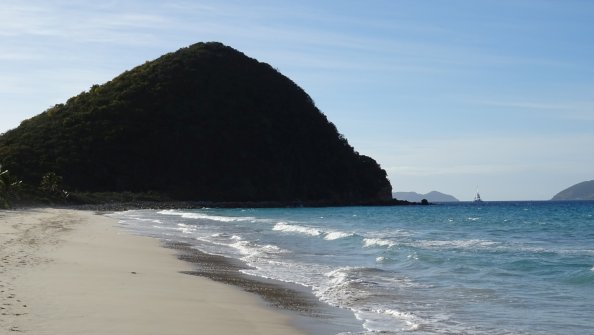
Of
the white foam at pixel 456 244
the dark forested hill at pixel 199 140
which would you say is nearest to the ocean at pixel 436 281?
the white foam at pixel 456 244

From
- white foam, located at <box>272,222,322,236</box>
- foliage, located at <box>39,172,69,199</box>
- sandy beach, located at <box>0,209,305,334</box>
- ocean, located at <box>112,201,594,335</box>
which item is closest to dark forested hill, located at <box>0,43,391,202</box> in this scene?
foliage, located at <box>39,172,69,199</box>

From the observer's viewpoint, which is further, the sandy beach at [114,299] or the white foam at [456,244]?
A: the white foam at [456,244]

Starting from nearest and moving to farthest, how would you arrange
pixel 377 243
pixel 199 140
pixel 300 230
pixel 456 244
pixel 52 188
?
1. pixel 377 243
2. pixel 456 244
3. pixel 300 230
4. pixel 52 188
5. pixel 199 140

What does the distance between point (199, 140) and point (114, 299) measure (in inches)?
3928

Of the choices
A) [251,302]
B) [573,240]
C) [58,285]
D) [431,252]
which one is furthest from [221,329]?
[573,240]

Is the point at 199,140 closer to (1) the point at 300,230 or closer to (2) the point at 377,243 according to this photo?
(1) the point at 300,230

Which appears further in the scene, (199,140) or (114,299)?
(199,140)

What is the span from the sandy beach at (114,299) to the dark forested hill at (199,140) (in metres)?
76.6

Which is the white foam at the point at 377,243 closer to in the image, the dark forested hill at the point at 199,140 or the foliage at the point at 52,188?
the foliage at the point at 52,188

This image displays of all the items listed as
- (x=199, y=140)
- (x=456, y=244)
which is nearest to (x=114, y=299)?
(x=456, y=244)

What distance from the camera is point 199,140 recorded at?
4284 inches

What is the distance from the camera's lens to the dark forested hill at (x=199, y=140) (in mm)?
97750

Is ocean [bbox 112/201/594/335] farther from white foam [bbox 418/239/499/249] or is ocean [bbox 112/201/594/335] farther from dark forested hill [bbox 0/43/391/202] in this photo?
dark forested hill [bbox 0/43/391/202]

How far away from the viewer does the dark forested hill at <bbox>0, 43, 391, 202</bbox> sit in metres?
97.8
